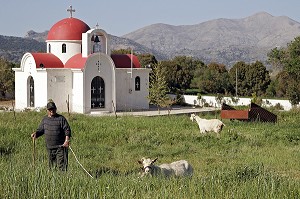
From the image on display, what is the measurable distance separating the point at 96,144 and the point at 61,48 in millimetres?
21206

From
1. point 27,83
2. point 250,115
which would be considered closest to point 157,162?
point 250,115

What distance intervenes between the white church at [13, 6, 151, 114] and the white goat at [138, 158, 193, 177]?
76.6 feet

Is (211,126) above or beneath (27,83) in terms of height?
beneath

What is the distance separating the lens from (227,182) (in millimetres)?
7746

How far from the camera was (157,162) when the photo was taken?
12992 millimetres

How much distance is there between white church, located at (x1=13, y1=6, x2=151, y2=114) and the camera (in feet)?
112

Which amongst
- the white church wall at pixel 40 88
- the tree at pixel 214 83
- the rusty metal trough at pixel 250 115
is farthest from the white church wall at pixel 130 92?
the tree at pixel 214 83

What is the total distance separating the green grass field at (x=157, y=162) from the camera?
6879 millimetres

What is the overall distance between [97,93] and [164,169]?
2496cm

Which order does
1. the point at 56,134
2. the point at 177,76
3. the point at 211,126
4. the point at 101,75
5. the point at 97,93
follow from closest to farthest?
the point at 56,134
the point at 211,126
the point at 97,93
the point at 101,75
the point at 177,76

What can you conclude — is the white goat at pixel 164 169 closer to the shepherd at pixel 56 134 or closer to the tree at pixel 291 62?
the shepherd at pixel 56 134

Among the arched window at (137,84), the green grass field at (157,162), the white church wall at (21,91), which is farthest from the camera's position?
the arched window at (137,84)

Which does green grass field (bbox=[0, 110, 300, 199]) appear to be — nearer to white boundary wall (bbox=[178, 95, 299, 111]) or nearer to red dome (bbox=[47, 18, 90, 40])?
red dome (bbox=[47, 18, 90, 40])

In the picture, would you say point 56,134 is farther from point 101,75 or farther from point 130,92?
point 130,92
